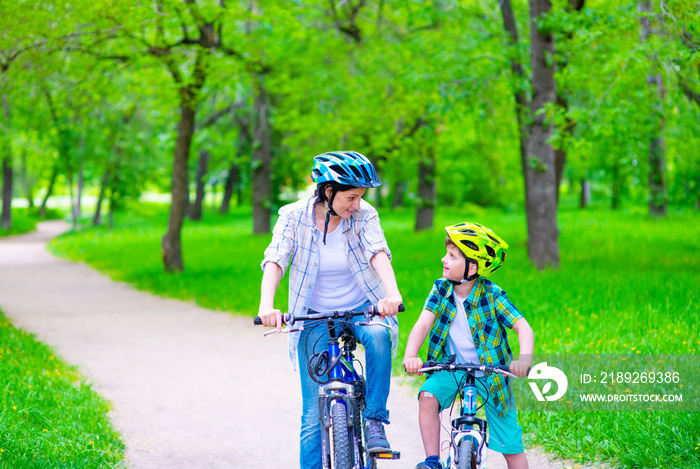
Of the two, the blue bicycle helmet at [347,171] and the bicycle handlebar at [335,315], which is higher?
the blue bicycle helmet at [347,171]

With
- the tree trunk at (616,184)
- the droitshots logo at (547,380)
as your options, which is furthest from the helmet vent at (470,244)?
the tree trunk at (616,184)

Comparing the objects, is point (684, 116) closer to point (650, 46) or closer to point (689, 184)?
point (650, 46)

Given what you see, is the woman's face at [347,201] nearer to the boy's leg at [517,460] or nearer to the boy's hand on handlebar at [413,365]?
the boy's hand on handlebar at [413,365]

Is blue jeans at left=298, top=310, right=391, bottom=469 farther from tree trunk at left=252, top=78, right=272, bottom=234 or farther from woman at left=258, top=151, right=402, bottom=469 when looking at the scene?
tree trunk at left=252, top=78, right=272, bottom=234

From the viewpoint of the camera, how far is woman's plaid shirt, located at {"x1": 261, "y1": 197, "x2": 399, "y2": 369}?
3.62 metres

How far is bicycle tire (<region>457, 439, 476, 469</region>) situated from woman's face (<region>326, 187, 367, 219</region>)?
1177 millimetres

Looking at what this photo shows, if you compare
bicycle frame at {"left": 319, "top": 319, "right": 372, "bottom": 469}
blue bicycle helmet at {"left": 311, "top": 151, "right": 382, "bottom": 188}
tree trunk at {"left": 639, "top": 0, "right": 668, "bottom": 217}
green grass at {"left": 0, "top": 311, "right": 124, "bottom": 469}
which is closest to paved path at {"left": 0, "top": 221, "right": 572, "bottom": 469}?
green grass at {"left": 0, "top": 311, "right": 124, "bottom": 469}

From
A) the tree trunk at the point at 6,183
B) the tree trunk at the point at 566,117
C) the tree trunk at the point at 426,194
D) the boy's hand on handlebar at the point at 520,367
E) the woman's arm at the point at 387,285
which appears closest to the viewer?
the boy's hand on handlebar at the point at 520,367

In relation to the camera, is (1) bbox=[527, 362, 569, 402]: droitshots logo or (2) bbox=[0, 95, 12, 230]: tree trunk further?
(2) bbox=[0, 95, 12, 230]: tree trunk

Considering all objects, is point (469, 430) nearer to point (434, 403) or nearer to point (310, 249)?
point (434, 403)

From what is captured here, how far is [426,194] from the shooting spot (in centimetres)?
2105

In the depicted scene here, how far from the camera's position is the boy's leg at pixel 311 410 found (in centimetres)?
359

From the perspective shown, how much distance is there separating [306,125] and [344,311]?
1498 centimetres

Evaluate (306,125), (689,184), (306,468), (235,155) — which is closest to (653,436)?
(306,468)
